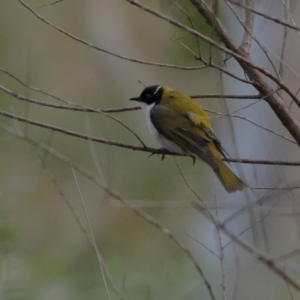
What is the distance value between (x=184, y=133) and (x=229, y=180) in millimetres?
542

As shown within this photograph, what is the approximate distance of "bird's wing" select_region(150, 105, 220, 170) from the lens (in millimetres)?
3187

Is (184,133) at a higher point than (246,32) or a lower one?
higher

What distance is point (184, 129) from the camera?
3.45m

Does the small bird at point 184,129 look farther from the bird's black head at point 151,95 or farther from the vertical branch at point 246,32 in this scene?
the vertical branch at point 246,32

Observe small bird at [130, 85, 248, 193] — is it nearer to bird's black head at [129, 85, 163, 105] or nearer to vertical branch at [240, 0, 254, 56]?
bird's black head at [129, 85, 163, 105]

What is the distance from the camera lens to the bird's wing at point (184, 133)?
125 inches

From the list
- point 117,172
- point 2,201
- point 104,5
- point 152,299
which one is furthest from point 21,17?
point 152,299

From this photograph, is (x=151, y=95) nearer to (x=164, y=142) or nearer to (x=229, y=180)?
(x=164, y=142)

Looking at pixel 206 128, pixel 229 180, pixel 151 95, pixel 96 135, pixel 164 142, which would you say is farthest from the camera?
pixel 96 135

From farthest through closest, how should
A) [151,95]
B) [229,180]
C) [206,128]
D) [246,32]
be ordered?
[151,95], [206,128], [229,180], [246,32]

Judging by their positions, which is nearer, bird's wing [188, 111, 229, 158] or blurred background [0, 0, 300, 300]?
bird's wing [188, 111, 229, 158]

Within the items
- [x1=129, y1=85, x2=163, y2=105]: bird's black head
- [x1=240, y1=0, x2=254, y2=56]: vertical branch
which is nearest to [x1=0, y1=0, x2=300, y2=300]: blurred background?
[x1=129, y1=85, x2=163, y2=105]: bird's black head

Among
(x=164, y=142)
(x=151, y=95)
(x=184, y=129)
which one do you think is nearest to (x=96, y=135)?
(x=151, y=95)

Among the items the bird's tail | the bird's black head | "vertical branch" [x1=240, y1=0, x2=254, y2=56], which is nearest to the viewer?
"vertical branch" [x1=240, y1=0, x2=254, y2=56]
